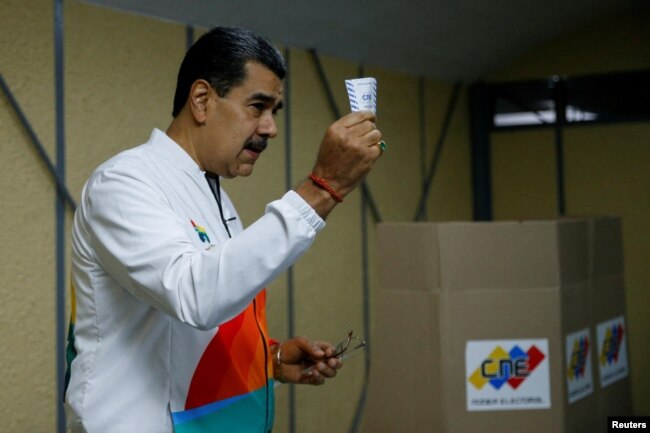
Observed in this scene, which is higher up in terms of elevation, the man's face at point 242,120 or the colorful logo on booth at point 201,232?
the man's face at point 242,120

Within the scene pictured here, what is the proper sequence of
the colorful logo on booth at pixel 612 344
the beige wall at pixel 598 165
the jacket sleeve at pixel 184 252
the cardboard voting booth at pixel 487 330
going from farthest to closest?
the beige wall at pixel 598 165, the colorful logo on booth at pixel 612 344, the cardboard voting booth at pixel 487 330, the jacket sleeve at pixel 184 252

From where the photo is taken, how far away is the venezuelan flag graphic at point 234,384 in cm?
142

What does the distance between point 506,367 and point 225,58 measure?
1.15 m

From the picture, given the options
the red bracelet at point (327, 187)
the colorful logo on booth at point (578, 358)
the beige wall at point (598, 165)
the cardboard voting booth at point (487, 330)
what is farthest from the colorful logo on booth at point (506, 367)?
the beige wall at point (598, 165)

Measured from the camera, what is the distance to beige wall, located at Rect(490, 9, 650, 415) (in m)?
4.82

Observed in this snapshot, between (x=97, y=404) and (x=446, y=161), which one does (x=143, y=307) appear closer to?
(x=97, y=404)

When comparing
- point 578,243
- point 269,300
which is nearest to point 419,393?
point 578,243

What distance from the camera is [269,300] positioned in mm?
3600

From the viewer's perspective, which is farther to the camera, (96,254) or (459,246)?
(459,246)

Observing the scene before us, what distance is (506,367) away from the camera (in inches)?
84.7

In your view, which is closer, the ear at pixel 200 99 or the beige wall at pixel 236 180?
the ear at pixel 200 99

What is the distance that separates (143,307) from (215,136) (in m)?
0.35

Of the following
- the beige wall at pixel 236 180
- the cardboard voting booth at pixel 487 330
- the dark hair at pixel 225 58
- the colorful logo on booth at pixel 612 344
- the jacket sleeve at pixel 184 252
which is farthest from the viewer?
the beige wall at pixel 236 180

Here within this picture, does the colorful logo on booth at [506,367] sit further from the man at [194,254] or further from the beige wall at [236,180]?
the beige wall at [236,180]
